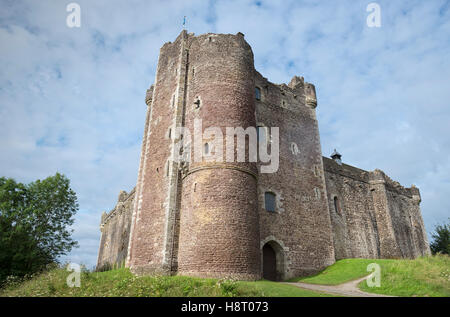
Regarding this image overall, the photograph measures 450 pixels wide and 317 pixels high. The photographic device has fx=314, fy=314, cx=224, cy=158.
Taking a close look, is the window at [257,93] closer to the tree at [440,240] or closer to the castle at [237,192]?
the castle at [237,192]

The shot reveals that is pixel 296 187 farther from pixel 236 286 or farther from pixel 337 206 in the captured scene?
pixel 236 286

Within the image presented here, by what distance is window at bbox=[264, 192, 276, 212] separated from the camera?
64.2ft

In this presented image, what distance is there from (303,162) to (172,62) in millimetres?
11696

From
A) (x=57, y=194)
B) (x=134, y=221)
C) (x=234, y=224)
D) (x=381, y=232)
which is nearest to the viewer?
(x=234, y=224)

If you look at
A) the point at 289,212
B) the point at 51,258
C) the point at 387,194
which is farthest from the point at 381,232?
the point at 51,258

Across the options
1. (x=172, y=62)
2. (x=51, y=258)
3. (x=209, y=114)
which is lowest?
(x=51, y=258)

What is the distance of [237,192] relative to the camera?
50.7ft

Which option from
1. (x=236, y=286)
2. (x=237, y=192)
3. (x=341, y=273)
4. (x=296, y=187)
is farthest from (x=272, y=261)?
(x=236, y=286)

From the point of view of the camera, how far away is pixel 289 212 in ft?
66.7

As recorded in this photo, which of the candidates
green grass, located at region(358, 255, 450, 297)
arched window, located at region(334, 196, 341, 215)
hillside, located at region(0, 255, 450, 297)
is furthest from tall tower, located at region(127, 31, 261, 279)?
arched window, located at region(334, 196, 341, 215)

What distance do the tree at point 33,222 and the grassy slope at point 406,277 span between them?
1831 centimetres

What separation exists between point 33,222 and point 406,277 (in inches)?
955

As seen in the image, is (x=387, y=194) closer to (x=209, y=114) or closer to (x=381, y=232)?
(x=381, y=232)

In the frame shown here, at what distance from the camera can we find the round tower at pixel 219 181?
1434 centimetres
